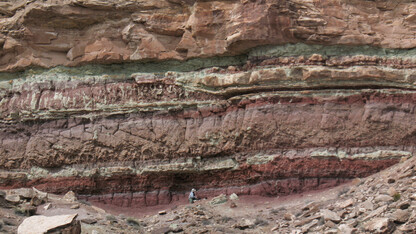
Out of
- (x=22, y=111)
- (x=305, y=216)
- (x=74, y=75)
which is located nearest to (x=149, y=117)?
(x=74, y=75)

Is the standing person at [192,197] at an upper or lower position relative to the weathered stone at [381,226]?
lower

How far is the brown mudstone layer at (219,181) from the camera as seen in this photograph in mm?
16797

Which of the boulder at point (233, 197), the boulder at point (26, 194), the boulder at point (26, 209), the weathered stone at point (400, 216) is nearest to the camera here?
the weathered stone at point (400, 216)

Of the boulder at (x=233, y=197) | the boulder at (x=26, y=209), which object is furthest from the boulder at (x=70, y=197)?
the boulder at (x=233, y=197)

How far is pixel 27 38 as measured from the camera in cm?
2080

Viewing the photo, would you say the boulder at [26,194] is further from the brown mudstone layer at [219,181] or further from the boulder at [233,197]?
the boulder at [233,197]

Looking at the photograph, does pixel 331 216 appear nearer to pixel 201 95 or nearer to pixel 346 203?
pixel 346 203

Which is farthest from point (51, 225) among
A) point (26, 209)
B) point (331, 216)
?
point (331, 216)

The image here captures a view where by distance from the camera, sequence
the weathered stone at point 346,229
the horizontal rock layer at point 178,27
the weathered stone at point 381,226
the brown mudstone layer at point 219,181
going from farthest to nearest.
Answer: the horizontal rock layer at point 178,27 → the brown mudstone layer at point 219,181 → the weathered stone at point 346,229 → the weathered stone at point 381,226

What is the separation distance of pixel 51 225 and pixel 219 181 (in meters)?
6.50

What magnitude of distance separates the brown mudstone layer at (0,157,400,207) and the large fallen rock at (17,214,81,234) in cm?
535

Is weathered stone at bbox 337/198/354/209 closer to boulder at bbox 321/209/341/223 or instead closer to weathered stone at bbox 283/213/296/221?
boulder at bbox 321/209/341/223

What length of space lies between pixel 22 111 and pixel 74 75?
2.15 m

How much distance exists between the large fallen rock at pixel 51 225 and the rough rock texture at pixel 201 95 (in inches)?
214
